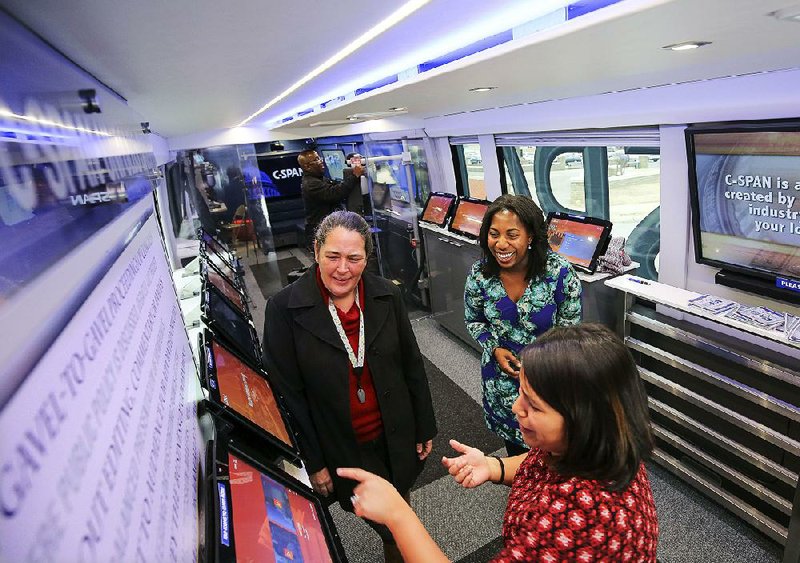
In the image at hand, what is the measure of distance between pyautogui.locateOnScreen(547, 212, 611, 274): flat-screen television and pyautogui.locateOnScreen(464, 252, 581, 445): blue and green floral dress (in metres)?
1.11

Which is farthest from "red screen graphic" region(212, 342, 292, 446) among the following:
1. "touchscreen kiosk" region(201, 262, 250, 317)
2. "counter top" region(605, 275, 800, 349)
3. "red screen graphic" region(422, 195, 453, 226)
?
"red screen graphic" region(422, 195, 453, 226)

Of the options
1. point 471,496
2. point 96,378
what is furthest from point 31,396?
point 471,496

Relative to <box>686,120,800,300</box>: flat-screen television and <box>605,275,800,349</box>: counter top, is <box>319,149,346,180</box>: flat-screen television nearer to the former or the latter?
<box>605,275,800,349</box>: counter top

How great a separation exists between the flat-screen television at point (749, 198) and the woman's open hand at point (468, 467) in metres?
2.17

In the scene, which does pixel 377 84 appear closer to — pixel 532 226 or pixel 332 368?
pixel 532 226

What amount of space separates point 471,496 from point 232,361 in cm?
194

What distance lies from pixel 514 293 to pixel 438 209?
322 cm

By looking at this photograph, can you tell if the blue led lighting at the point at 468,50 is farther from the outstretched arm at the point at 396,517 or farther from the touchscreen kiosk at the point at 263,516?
the touchscreen kiosk at the point at 263,516

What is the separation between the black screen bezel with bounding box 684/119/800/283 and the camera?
8.01ft

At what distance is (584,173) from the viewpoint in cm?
485

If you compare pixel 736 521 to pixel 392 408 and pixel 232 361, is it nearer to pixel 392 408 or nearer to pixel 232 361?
pixel 392 408

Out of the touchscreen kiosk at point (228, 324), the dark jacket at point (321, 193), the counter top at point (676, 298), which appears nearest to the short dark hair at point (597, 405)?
the touchscreen kiosk at point (228, 324)

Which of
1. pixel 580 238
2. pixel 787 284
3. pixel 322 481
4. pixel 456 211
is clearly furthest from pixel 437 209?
pixel 322 481

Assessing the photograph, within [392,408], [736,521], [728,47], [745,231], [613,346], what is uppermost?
[728,47]
